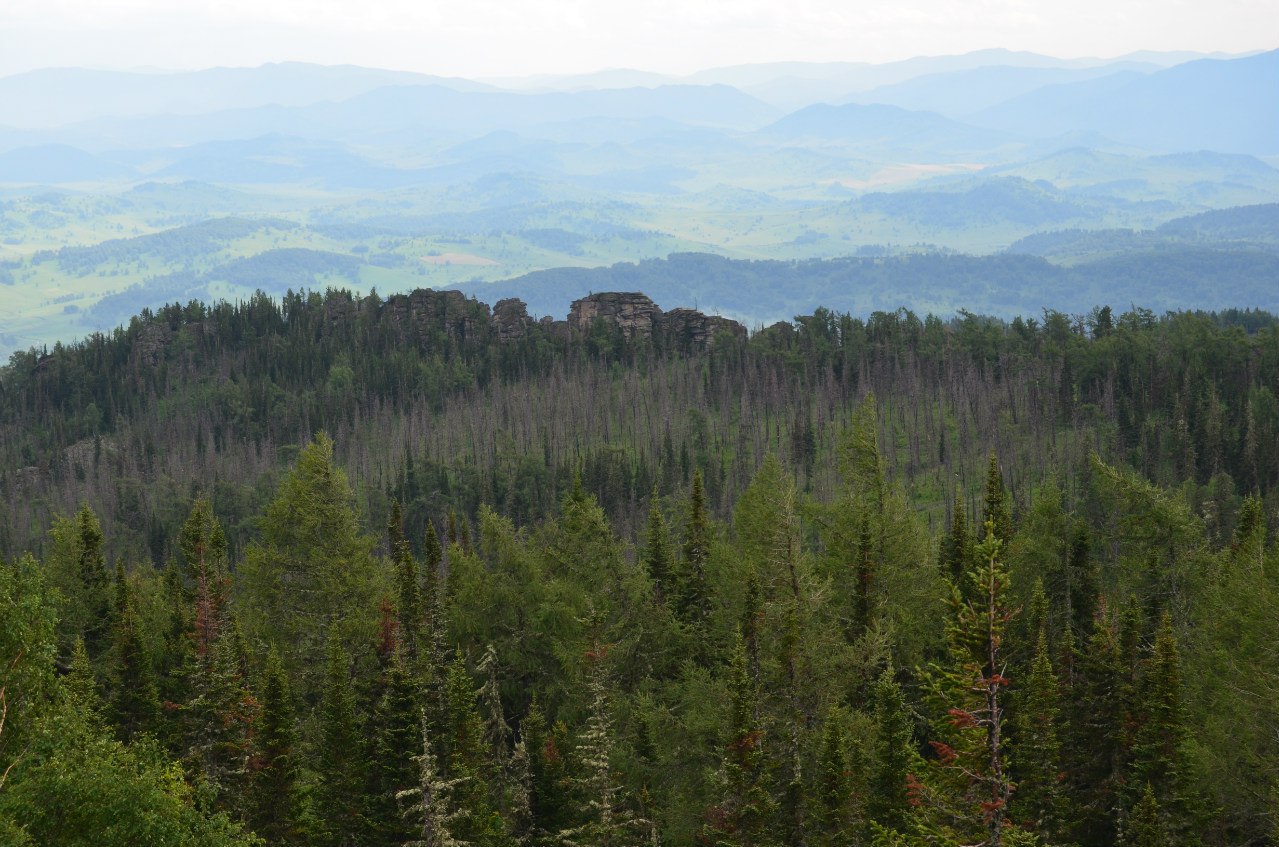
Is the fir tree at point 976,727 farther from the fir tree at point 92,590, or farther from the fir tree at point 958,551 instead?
the fir tree at point 92,590

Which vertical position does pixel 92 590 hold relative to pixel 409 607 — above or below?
above

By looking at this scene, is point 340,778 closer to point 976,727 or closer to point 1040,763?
point 1040,763

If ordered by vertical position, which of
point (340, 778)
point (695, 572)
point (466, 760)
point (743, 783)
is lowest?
point (340, 778)

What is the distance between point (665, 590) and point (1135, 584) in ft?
85.3

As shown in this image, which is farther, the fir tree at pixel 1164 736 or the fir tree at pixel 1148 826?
the fir tree at pixel 1164 736

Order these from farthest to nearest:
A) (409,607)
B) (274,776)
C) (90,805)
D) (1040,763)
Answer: (409,607)
(274,776)
(1040,763)
(90,805)

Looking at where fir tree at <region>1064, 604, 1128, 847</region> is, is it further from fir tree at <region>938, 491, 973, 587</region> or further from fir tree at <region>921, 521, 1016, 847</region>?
fir tree at <region>921, 521, 1016, 847</region>

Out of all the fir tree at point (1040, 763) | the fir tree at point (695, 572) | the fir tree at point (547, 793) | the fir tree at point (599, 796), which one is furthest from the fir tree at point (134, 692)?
the fir tree at point (1040, 763)

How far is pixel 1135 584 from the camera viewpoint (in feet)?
239

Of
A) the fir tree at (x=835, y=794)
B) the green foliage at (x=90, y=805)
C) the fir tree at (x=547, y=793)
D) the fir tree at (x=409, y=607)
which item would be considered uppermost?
the green foliage at (x=90, y=805)

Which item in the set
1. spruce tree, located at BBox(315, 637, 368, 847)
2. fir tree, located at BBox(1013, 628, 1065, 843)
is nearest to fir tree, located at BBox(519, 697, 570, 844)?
spruce tree, located at BBox(315, 637, 368, 847)

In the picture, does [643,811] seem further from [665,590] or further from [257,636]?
[257,636]

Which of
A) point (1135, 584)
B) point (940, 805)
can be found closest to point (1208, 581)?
point (1135, 584)

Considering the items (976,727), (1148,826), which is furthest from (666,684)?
(976,727)
